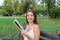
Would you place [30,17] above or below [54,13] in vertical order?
above

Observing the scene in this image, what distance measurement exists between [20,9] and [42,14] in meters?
6.01

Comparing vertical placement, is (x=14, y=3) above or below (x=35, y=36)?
below

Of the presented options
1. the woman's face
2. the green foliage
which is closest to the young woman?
the woman's face

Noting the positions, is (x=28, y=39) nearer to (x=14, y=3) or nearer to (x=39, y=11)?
(x=39, y=11)

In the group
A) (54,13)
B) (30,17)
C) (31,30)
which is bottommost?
(54,13)

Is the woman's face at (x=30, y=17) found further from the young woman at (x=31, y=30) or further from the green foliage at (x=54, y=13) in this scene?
the green foliage at (x=54, y=13)

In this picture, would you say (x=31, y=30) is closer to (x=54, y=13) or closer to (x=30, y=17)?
(x=30, y=17)

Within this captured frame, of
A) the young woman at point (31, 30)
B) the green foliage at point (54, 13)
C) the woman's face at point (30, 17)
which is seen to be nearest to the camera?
the young woman at point (31, 30)

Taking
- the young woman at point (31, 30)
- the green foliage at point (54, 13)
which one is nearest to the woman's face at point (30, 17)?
the young woman at point (31, 30)

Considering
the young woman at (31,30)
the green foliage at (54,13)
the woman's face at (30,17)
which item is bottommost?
the green foliage at (54,13)

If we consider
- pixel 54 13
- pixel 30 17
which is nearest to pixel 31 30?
pixel 30 17

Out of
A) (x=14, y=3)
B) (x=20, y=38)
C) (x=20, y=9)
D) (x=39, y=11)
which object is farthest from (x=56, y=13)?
(x=20, y=38)

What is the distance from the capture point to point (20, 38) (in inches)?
179

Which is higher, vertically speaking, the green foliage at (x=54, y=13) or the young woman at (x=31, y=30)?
the young woman at (x=31, y=30)
